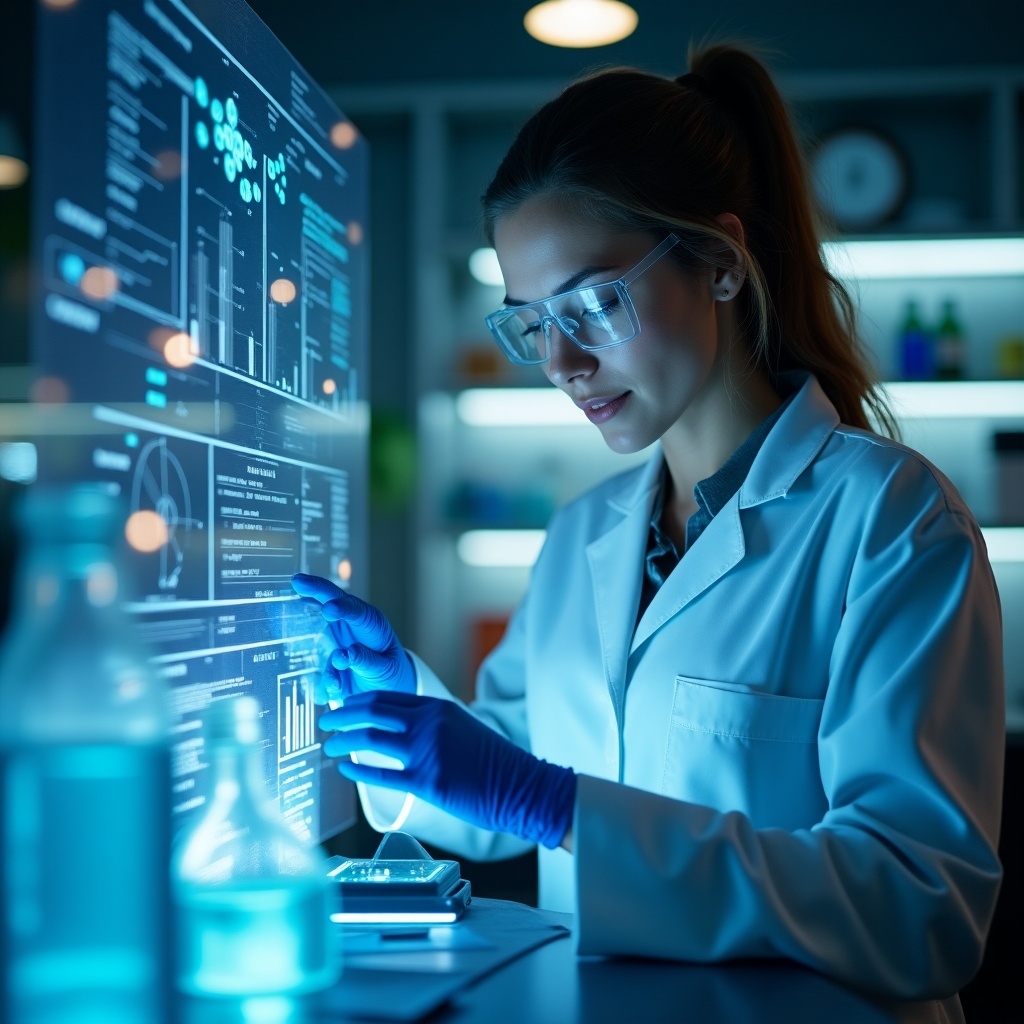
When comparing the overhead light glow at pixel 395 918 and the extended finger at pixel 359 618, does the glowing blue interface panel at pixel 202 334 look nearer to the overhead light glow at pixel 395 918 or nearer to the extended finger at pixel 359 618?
the extended finger at pixel 359 618

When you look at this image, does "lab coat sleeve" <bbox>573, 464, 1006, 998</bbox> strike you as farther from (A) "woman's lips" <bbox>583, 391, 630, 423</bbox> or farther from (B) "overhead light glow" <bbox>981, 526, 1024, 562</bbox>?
(B) "overhead light glow" <bbox>981, 526, 1024, 562</bbox>

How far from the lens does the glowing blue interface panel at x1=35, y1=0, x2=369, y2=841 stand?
2.36ft

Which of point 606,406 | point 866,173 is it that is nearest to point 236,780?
point 606,406

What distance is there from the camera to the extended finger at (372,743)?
3.01ft

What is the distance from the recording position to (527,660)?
1500 mm

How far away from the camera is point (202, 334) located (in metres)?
0.91

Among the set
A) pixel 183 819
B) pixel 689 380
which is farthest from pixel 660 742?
pixel 183 819

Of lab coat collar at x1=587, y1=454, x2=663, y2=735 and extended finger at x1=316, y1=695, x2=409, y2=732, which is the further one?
lab coat collar at x1=587, y1=454, x2=663, y2=735

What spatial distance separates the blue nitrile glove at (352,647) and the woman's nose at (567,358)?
0.35 m

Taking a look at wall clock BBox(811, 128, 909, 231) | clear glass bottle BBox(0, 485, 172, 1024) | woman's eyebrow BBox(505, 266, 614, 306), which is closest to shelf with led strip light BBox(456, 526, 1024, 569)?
wall clock BBox(811, 128, 909, 231)

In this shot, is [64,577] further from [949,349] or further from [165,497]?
[949,349]

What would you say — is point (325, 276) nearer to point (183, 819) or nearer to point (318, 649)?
point (318, 649)

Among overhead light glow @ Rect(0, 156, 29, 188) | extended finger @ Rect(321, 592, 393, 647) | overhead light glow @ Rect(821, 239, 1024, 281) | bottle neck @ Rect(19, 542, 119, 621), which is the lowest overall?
extended finger @ Rect(321, 592, 393, 647)

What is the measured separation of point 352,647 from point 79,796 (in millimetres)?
719
